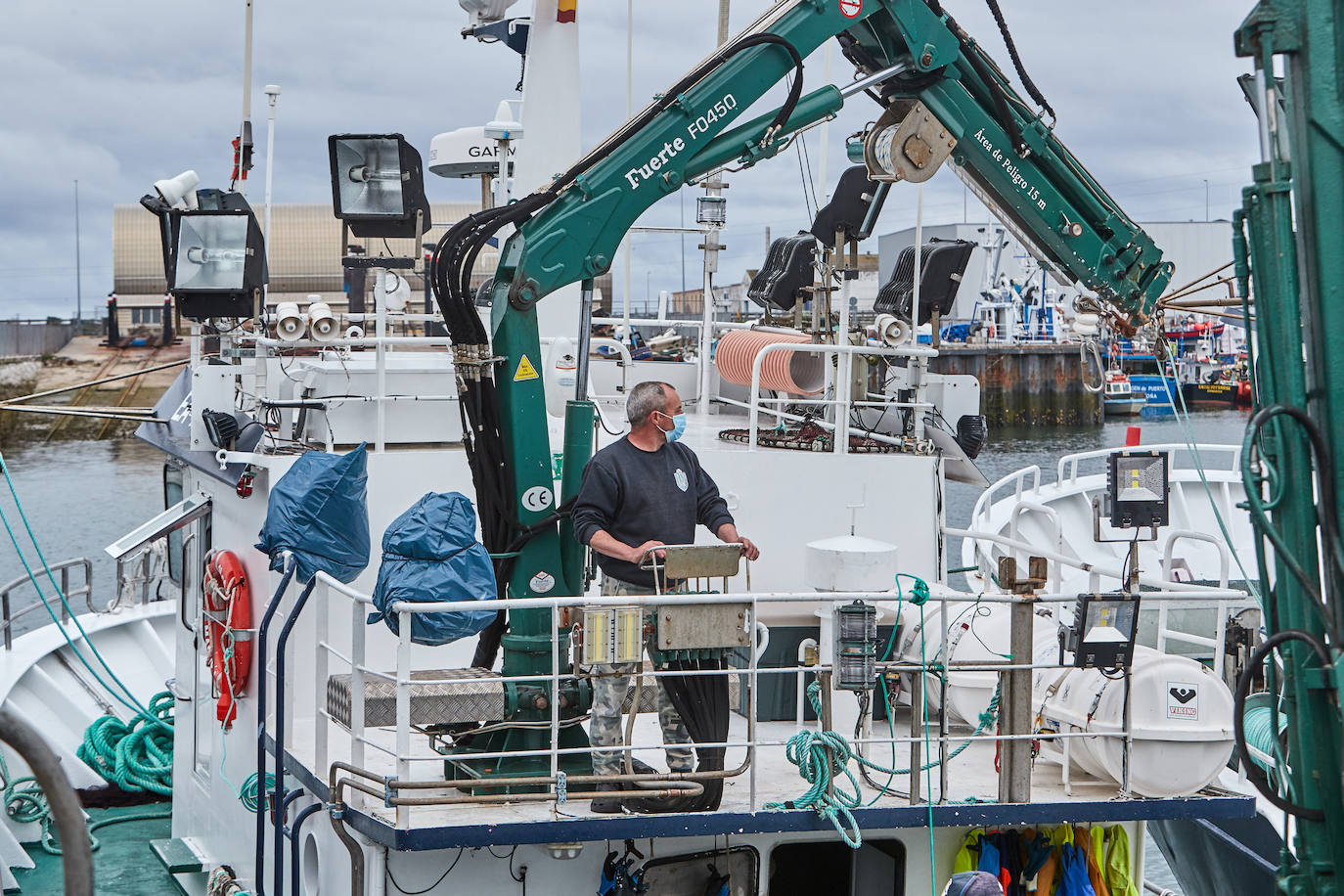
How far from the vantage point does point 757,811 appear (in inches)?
247

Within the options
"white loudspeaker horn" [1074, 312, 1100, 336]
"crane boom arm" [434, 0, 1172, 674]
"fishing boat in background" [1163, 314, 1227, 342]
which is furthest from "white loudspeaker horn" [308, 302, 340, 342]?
"fishing boat in background" [1163, 314, 1227, 342]

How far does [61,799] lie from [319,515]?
430 centimetres

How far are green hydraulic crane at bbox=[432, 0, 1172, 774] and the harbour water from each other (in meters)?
9.16

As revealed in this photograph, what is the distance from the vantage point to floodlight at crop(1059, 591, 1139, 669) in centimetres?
644

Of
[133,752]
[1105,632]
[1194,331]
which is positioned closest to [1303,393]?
[1105,632]

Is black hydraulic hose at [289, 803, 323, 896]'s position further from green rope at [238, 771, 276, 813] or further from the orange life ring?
the orange life ring

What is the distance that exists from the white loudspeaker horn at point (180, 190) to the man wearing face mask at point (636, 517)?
4.04 m

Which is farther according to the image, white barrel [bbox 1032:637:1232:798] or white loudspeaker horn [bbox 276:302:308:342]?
white loudspeaker horn [bbox 276:302:308:342]

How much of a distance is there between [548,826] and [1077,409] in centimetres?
5313

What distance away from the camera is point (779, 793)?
6746 mm

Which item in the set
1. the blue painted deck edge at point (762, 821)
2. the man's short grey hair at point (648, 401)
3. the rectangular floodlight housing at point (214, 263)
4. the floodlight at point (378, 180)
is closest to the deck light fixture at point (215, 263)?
the rectangular floodlight housing at point (214, 263)

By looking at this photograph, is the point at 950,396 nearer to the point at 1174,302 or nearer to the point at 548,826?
the point at 1174,302

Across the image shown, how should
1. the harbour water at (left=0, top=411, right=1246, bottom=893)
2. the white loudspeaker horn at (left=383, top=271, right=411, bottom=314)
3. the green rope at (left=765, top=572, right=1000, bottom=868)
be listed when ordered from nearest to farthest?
the green rope at (left=765, top=572, right=1000, bottom=868) → the white loudspeaker horn at (left=383, top=271, right=411, bottom=314) → the harbour water at (left=0, top=411, right=1246, bottom=893)

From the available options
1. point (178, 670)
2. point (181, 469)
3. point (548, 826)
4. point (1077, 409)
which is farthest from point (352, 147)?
point (1077, 409)
